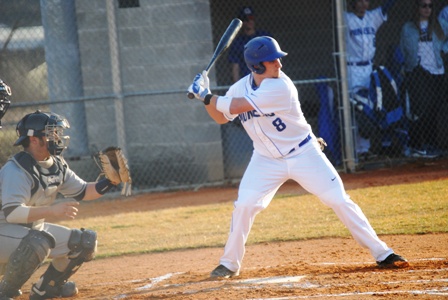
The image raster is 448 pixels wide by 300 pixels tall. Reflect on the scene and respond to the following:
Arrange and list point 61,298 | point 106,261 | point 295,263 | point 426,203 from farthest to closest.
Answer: point 426,203
point 106,261
point 295,263
point 61,298

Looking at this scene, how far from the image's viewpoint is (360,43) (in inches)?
453

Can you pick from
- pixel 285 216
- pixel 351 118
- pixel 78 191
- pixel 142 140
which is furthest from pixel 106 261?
pixel 351 118

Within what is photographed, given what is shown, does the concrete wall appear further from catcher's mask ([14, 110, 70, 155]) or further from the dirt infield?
catcher's mask ([14, 110, 70, 155])

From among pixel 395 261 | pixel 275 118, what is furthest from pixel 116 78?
pixel 395 261

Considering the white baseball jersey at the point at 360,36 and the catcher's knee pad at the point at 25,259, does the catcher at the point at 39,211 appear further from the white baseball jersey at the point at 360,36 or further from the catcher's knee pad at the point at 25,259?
the white baseball jersey at the point at 360,36

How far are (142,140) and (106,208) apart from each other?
142cm

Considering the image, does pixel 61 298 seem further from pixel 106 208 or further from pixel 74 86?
pixel 74 86

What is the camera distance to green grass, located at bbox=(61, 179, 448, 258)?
7.93 m

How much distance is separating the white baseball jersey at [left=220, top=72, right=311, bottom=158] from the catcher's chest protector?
1409 millimetres

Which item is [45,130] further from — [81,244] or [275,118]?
[275,118]

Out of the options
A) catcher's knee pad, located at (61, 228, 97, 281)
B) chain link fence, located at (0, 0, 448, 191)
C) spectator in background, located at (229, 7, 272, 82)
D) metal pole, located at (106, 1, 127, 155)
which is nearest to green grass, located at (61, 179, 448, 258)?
metal pole, located at (106, 1, 127, 155)

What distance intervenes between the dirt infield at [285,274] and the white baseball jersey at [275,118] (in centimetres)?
95

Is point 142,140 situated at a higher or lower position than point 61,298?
lower

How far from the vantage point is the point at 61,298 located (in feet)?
19.1
